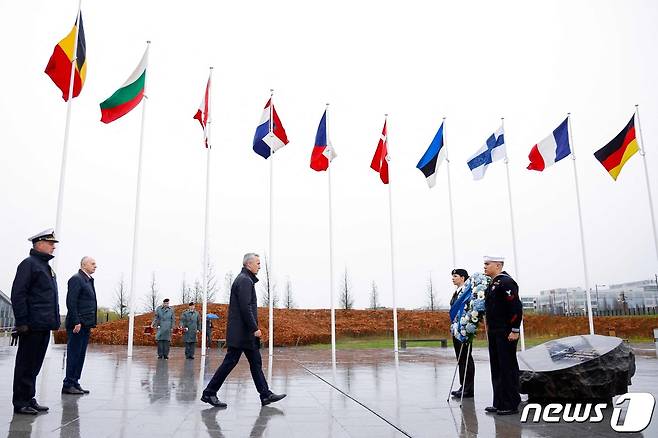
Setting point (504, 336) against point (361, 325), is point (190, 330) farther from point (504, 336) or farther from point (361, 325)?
point (361, 325)

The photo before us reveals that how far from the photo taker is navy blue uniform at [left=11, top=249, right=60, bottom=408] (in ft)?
20.5

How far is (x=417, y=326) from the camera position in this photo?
114ft

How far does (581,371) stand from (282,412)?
3.99 m

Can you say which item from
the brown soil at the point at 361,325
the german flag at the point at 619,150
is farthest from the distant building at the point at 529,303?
the german flag at the point at 619,150

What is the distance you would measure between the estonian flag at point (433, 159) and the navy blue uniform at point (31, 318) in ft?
45.6

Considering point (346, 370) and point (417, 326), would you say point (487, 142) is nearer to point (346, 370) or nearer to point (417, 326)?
point (346, 370)

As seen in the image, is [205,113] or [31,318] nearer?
[31,318]

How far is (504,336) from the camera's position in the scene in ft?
22.0

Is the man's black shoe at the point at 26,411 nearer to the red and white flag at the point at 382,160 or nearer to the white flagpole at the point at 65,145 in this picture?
the white flagpole at the point at 65,145

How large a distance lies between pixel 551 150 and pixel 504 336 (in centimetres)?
1305

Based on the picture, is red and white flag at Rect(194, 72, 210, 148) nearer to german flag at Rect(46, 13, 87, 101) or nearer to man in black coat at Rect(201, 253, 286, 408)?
german flag at Rect(46, 13, 87, 101)

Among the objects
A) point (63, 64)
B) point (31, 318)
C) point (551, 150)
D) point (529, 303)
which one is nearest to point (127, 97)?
point (63, 64)

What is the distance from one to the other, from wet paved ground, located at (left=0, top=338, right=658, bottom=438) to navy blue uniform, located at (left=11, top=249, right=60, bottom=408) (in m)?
0.38

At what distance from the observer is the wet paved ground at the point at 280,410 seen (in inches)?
215
